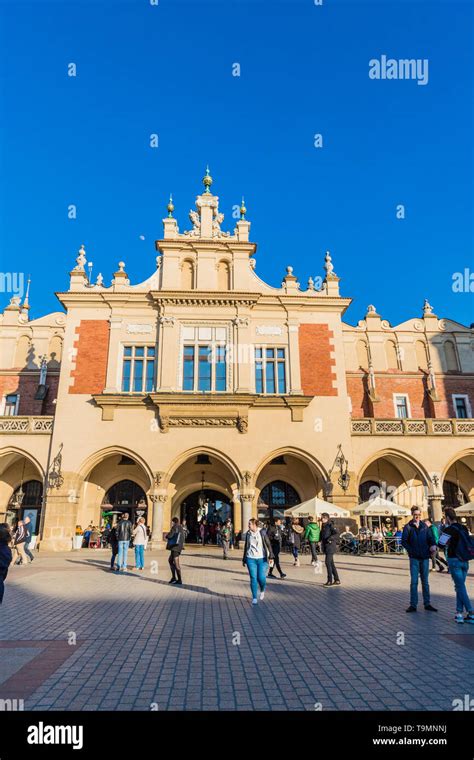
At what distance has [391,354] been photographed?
3145 cm

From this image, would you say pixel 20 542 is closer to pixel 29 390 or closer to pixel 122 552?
pixel 122 552

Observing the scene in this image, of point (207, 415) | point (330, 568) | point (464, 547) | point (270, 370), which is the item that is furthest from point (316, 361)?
point (464, 547)

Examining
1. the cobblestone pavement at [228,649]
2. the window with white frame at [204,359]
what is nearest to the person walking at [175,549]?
the cobblestone pavement at [228,649]

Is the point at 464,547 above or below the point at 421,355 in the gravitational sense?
below

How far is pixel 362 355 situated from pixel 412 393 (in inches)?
155

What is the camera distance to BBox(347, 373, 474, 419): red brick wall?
29.7 meters

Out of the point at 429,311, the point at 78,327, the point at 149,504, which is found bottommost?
the point at 149,504

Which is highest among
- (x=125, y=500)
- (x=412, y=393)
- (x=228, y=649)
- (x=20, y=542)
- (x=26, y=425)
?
(x=412, y=393)

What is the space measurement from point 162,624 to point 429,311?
99.1 feet

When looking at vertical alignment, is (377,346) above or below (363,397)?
above

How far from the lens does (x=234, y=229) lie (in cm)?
2677

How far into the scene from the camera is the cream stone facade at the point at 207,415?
22750 mm
